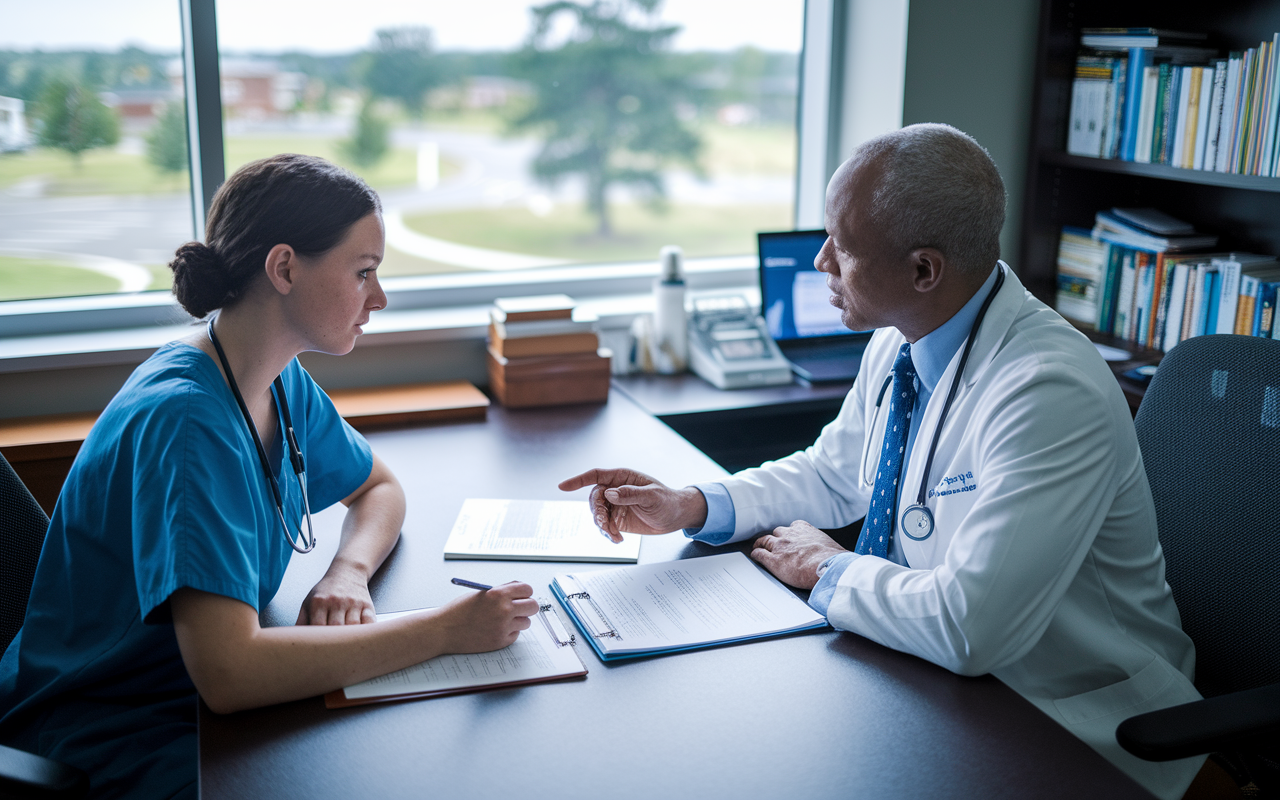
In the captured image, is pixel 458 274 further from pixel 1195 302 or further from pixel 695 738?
pixel 695 738

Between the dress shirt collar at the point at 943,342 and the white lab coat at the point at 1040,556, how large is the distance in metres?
0.03

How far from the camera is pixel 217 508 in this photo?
1.13 meters

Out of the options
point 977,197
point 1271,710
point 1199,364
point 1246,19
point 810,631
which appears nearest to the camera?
point 1271,710

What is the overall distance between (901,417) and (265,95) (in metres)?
1.97

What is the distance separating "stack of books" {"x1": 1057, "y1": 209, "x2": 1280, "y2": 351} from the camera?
2.41 meters

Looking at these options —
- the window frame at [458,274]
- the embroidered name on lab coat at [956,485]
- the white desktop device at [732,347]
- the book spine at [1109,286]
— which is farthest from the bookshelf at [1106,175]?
the embroidered name on lab coat at [956,485]

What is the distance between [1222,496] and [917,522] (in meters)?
0.47

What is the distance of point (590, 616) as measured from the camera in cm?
129

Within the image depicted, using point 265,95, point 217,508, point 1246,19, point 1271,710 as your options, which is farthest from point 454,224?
point 1271,710

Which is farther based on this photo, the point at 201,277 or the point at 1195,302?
the point at 1195,302

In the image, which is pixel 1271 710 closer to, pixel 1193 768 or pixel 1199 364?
pixel 1193 768

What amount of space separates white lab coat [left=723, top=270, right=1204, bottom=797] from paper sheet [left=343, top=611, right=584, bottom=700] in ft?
1.19

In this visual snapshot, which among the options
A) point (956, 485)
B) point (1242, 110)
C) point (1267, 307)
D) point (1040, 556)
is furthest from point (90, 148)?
point (1267, 307)

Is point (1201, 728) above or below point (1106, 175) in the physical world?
below
